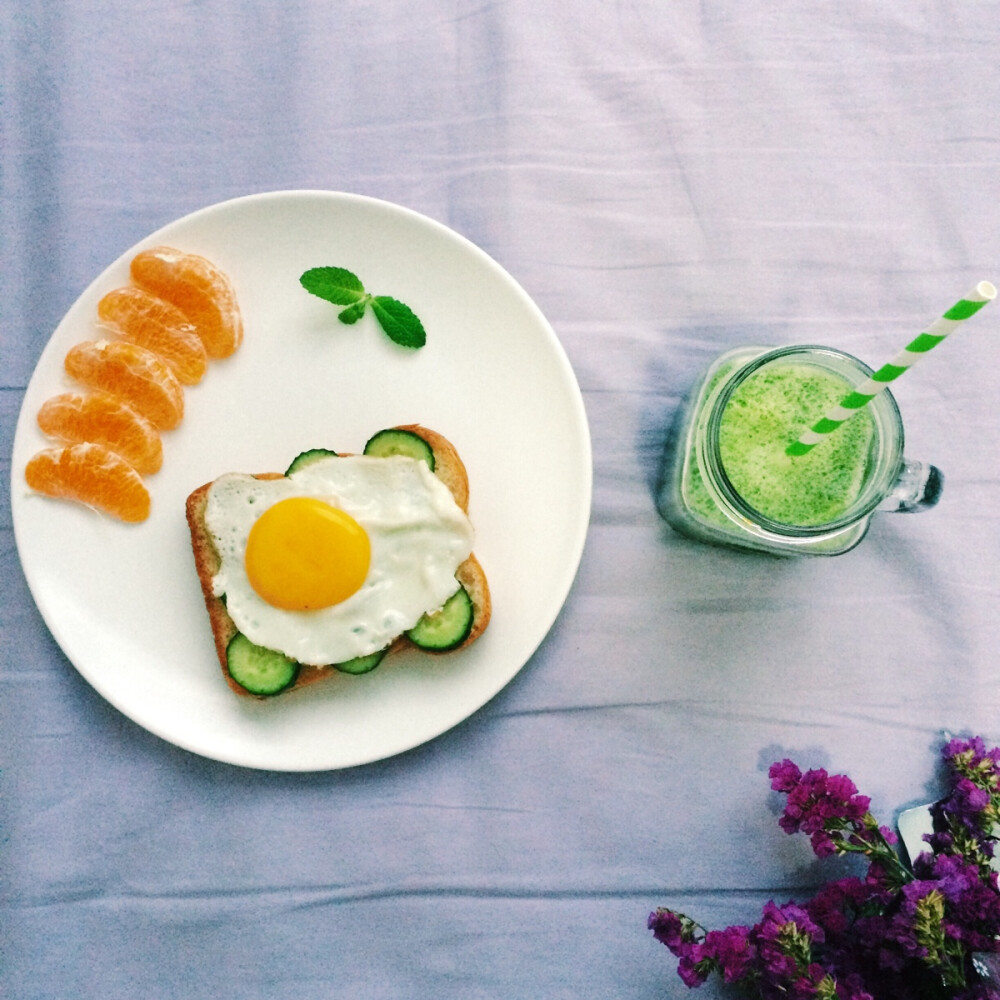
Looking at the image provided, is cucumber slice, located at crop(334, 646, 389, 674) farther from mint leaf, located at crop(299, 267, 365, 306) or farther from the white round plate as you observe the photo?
mint leaf, located at crop(299, 267, 365, 306)

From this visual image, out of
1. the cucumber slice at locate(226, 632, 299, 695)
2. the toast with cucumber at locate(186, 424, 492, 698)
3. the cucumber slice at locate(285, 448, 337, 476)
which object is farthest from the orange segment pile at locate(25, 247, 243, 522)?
the cucumber slice at locate(226, 632, 299, 695)

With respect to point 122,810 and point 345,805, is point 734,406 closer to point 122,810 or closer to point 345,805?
point 345,805

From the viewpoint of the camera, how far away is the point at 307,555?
2.15 meters

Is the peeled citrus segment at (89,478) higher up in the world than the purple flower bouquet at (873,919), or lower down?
higher up

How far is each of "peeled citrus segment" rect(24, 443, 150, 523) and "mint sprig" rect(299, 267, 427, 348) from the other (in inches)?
28.1

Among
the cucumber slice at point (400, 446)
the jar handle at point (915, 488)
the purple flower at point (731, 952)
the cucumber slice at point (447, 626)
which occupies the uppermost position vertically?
the jar handle at point (915, 488)

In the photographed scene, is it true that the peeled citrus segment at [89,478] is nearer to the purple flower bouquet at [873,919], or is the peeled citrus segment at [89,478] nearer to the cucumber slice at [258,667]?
the cucumber slice at [258,667]

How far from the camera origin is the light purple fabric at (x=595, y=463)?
2.39m

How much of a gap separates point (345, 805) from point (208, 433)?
111 centimetres

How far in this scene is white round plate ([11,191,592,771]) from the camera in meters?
2.31

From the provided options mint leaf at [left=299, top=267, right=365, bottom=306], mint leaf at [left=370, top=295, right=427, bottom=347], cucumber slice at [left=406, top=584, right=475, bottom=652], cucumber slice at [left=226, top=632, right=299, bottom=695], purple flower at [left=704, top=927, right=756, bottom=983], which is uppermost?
mint leaf at [left=299, top=267, right=365, bottom=306]

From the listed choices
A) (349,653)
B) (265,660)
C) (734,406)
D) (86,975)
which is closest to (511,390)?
(734,406)

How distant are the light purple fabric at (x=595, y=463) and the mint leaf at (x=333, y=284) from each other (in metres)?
0.36

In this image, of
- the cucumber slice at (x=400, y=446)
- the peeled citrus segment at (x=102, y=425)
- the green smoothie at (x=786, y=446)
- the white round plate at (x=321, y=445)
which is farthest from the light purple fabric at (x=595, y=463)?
the cucumber slice at (x=400, y=446)
